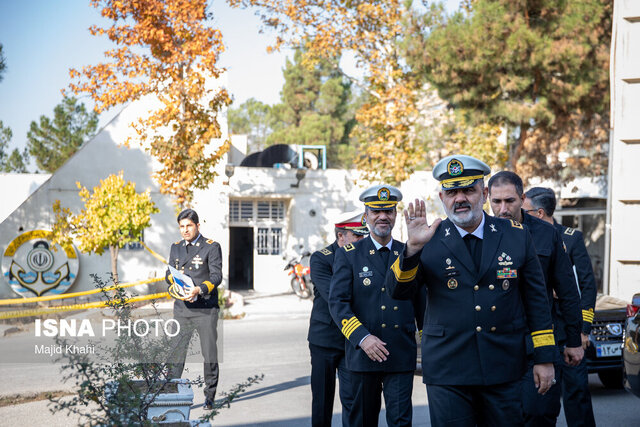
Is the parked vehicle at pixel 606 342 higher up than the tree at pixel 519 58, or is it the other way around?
the tree at pixel 519 58

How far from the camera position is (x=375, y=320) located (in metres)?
5.13

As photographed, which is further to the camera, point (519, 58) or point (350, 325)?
point (519, 58)

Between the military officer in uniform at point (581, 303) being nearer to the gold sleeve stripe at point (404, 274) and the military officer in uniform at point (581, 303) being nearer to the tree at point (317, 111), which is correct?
the gold sleeve stripe at point (404, 274)

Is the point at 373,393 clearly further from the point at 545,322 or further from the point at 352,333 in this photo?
the point at 545,322

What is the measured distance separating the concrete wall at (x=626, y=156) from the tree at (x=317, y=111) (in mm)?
29289

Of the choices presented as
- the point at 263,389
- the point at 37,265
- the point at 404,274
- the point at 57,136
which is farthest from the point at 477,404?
the point at 57,136

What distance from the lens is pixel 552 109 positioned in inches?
844

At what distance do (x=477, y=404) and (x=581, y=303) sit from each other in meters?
2.31

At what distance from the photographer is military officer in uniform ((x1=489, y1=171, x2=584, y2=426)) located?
16.4ft

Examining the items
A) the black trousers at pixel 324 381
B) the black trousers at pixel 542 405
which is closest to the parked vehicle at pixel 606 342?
the black trousers at pixel 542 405

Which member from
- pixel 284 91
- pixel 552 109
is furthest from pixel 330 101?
pixel 552 109

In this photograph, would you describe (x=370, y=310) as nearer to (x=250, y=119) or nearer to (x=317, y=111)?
(x=317, y=111)

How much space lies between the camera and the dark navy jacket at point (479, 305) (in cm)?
396

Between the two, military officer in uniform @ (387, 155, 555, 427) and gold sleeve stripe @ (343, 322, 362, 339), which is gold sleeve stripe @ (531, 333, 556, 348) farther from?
gold sleeve stripe @ (343, 322, 362, 339)
